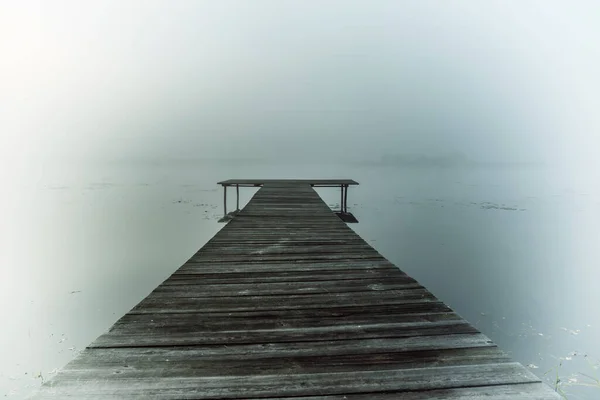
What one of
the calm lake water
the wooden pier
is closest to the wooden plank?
the wooden pier

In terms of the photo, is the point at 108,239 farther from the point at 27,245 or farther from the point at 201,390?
the point at 201,390

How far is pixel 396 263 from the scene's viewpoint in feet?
37.3

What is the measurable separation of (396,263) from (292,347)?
34.4 feet

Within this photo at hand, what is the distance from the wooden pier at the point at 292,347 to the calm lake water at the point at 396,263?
543cm

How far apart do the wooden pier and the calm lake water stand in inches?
214

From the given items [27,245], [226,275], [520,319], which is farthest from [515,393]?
[27,245]

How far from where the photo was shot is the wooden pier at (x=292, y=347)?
1293 millimetres

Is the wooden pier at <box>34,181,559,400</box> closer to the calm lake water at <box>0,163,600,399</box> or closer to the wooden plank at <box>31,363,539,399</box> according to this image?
the wooden plank at <box>31,363,539,399</box>

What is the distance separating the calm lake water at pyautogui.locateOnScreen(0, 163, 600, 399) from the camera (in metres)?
6.55

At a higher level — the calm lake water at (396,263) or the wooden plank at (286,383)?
the wooden plank at (286,383)

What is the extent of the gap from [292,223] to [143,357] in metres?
3.84

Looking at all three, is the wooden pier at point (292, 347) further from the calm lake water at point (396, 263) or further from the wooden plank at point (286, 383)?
the calm lake water at point (396, 263)

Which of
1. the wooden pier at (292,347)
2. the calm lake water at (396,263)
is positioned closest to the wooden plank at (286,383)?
the wooden pier at (292,347)

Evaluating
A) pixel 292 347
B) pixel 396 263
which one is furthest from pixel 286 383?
pixel 396 263
